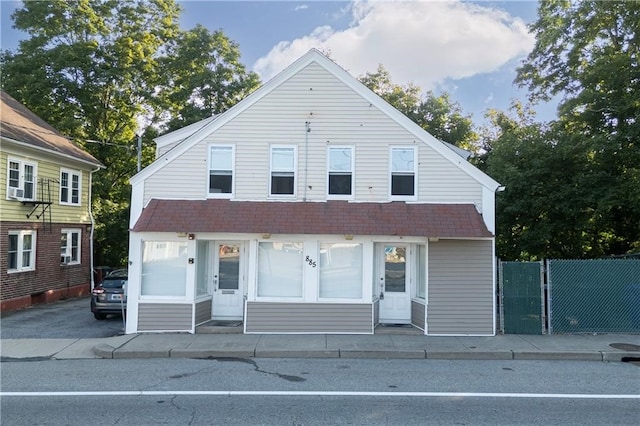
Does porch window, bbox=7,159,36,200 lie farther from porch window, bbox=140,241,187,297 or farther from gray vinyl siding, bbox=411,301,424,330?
gray vinyl siding, bbox=411,301,424,330

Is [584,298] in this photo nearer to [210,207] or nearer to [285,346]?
[285,346]

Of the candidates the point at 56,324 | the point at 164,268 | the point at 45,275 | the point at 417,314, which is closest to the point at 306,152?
the point at 164,268

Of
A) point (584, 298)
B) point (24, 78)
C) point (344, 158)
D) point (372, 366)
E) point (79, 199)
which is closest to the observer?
point (372, 366)

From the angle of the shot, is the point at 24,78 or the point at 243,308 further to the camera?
the point at 24,78

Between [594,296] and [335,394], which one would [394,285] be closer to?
[594,296]

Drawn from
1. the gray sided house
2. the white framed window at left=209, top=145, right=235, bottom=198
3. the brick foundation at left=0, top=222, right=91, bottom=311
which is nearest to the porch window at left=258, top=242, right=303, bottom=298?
the gray sided house

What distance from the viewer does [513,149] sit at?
54.9 ft

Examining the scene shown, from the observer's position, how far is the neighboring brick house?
53.6ft

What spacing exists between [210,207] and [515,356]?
318 inches

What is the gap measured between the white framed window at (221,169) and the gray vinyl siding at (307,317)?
10.5 ft

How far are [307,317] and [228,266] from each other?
2827mm

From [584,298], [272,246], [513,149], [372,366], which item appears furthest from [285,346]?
[513,149]

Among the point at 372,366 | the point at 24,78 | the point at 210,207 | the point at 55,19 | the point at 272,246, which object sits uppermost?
the point at 55,19

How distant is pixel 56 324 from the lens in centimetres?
1361
